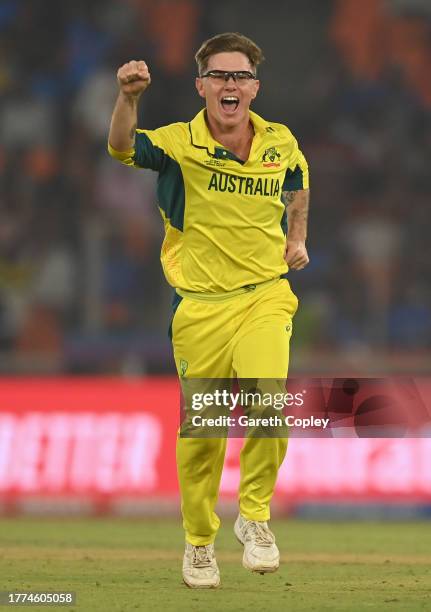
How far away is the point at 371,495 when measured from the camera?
1166 centimetres

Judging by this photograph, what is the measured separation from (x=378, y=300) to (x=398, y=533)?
5.97m

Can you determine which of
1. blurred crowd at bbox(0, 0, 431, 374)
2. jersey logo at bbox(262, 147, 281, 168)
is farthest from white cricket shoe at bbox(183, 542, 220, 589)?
blurred crowd at bbox(0, 0, 431, 374)

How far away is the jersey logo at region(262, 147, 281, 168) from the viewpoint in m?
6.43

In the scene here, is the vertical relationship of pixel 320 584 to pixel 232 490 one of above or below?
above

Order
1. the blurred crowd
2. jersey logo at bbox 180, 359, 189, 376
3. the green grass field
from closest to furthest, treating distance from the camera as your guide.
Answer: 1. the green grass field
2. jersey logo at bbox 180, 359, 189, 376
3. the blurred crowd

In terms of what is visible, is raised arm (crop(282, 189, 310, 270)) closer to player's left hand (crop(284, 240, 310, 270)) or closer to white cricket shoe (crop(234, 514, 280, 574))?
player's left hand (crop(284, 240, 310, 270))

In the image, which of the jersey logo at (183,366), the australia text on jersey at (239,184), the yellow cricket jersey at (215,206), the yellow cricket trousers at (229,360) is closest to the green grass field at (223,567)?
the yellow cricket trousers at (229,360)

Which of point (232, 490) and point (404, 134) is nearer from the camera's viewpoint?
point (232, 490)

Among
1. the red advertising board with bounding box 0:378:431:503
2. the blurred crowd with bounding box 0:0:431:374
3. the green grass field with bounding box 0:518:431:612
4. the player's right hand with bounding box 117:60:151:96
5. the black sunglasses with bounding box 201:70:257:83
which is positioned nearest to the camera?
the player's right hand with bounding box 117:60:151:96

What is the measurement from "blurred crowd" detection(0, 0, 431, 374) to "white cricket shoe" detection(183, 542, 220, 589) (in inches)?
336

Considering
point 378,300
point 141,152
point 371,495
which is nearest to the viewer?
point 141,152

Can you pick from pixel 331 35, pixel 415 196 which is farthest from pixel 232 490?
pixel 331 35

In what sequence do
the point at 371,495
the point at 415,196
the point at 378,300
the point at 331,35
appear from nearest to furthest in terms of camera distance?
the point at 371,495, the point at 378,300, the point at 415,196, the point at 331,35

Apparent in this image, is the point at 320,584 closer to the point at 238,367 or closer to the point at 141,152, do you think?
the point at 238,367
